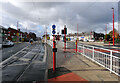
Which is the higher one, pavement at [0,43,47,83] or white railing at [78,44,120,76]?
white railing at [78,44,120,76]

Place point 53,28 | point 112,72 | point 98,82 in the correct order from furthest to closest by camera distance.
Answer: point 53,28, point 112,72, point 98,82

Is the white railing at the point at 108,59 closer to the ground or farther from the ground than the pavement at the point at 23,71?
farther from the ground

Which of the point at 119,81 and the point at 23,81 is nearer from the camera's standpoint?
the point at 119,81

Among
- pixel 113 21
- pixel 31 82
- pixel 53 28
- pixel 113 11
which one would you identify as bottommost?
pixel 31 82

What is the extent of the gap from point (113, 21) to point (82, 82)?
2180 centimetres

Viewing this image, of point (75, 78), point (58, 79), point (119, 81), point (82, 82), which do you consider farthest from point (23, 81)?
point (119, 81)

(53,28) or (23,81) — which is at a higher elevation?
(53,28)

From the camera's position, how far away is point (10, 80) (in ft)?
13.0

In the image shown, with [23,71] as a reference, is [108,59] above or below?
above

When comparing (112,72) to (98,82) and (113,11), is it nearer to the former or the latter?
(98,82)

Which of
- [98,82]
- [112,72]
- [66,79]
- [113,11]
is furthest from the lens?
[113,11]

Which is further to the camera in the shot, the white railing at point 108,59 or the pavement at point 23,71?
the white railing at point 108,59

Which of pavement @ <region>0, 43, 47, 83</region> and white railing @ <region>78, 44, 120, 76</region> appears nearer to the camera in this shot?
pavement @ <region>0, 43, 47, 83</region>

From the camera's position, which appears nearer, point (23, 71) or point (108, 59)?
point (23, 71)
